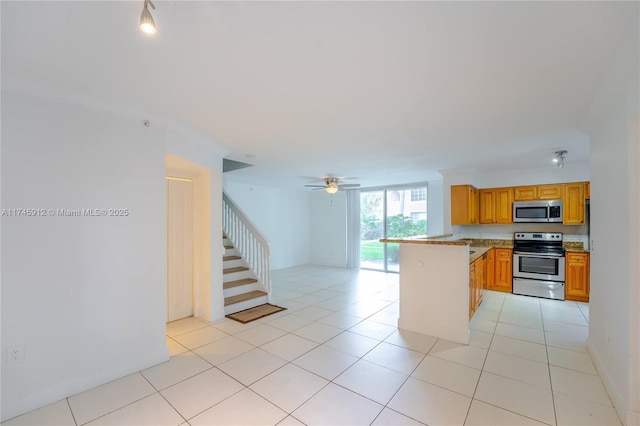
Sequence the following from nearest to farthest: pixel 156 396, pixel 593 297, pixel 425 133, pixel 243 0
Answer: pixel 243 0, pixel 156 396, pixel 593 297, pixel 425 133

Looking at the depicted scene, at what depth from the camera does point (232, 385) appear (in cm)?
238

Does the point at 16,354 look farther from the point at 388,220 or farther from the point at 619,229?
the point at 388,220

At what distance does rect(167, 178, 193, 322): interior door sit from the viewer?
387 cm

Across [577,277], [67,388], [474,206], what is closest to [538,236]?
[577,277]

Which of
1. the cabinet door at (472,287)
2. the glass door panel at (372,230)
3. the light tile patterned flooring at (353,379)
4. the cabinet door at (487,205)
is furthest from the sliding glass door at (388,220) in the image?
the light tile patterned flooring at (353,379)

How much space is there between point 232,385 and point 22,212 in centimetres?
213

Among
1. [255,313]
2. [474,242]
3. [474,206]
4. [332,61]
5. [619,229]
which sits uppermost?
[332,61]

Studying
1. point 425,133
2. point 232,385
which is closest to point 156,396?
point 232,385

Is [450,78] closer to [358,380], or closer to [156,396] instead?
[358,380]

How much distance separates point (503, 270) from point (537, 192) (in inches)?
64.4

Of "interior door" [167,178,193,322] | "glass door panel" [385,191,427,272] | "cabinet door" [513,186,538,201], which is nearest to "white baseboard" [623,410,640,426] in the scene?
"cabinet door" [513,186,538,201]

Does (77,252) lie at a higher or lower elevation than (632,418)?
higher

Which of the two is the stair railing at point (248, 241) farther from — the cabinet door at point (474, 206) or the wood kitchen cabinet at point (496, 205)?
the wood kitchen cabinet at point (496, 205)

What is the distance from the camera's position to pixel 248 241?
5.05m
